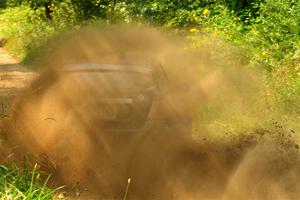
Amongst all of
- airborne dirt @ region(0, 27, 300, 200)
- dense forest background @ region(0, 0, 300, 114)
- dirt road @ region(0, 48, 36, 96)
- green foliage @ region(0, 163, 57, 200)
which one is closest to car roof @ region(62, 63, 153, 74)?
airborne dirt @ region(0, 27, 300, 200)

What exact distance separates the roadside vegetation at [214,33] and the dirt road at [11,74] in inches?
14.8

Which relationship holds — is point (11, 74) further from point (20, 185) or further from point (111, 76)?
point (20, 185)

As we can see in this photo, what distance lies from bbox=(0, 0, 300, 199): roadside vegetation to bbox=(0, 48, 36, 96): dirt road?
37cm

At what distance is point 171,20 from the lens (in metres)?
12.8

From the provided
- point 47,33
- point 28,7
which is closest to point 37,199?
point 47,33

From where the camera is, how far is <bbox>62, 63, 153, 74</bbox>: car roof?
5730mm

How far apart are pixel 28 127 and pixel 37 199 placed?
160 centimetres

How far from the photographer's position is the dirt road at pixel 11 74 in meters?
10.9

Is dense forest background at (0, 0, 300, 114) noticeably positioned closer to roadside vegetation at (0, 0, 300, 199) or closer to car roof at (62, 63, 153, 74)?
roadside vegetation at (0, 0, 300, 199)

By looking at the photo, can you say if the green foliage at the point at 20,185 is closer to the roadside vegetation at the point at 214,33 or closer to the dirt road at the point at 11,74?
the roadside vegetation at the point at 214,33

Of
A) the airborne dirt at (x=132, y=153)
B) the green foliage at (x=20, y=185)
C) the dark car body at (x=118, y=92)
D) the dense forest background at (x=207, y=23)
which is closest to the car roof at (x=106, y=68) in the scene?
the dark car body at (x=118, y=92)

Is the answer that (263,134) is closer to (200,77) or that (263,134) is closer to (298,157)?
(298,157)

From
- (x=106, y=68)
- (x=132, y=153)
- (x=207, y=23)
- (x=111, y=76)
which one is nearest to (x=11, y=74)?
(x=207, y=23)

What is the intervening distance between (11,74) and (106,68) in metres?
7.39
